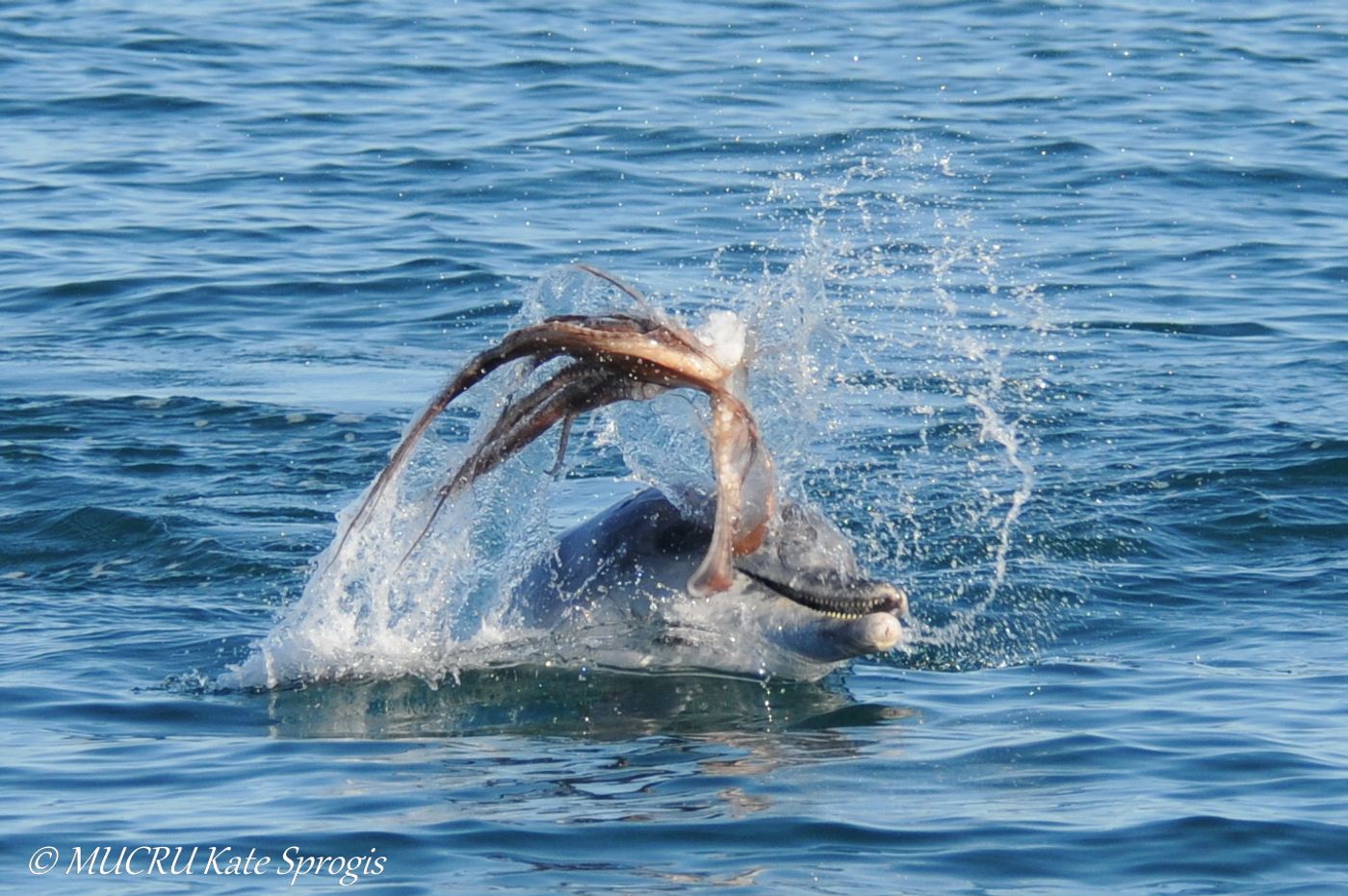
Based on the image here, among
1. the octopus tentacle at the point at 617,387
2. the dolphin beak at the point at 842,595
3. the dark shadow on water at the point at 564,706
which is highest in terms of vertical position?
the octopus tentacle at the point at 617,387

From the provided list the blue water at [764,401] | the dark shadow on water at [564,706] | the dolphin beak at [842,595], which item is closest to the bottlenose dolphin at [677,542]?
the dolphin beak at [842,595]

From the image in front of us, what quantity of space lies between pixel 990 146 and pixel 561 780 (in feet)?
46.8

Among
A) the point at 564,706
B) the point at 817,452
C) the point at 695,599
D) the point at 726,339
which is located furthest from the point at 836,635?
the point at 817,452

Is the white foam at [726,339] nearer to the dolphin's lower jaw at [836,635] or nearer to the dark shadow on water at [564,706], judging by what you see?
the dolphin's lower jaw at [836,635]

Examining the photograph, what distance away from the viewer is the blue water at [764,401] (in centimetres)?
741

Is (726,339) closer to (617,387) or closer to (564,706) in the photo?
(617,387)

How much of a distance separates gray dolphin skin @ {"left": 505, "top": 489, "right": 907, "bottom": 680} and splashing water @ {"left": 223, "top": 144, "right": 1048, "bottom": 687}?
0.18 m

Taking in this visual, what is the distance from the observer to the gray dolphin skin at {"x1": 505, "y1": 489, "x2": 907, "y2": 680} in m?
8.40

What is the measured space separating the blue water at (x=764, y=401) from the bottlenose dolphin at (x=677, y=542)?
253 mm

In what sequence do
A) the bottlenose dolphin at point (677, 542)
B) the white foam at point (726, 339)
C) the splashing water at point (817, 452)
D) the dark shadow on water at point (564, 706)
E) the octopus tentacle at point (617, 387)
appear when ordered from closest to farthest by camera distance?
the octopus tentacle at point (617, 387)
the bottlenose dolphin at point (677, 542)
the white foam at point (726, 339)
the dark shadow on water at point (564, 706)
the splashing water at point (817, 452)

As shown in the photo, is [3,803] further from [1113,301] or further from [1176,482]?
[1113,301]

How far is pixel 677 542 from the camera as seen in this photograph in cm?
870

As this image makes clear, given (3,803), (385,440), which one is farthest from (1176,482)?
(3,803)

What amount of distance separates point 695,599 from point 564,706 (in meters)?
0.69
